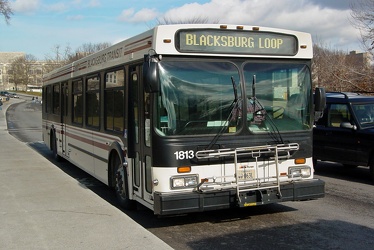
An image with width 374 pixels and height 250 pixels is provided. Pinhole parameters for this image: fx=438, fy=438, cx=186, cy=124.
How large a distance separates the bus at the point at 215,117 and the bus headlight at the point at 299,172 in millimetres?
15

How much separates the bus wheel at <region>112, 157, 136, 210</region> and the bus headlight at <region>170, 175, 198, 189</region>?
1.52 metres

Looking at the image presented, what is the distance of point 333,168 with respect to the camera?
40.5 feet

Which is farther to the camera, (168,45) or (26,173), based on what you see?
(26,173)

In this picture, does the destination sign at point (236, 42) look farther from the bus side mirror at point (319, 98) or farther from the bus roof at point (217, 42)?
the bus side mirror at point (319, 98)

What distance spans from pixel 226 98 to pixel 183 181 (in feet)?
4.28

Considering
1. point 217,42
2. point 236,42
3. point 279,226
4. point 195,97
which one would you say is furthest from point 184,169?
point 236,42

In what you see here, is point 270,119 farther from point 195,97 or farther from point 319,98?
point 195,97

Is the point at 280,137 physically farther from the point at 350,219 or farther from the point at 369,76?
the point at 369,76

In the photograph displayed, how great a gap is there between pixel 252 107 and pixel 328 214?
91.8 inches

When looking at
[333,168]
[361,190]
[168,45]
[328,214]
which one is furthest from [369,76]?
[168,45]

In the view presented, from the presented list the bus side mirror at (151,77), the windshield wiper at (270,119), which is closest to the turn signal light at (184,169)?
the bus side mirror at (151,77)

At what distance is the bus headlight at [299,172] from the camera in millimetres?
6477

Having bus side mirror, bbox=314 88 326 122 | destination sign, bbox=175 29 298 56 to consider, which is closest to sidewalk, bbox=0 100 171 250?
destination sign, bbox=175 29 298 56

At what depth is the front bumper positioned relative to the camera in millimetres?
5699
